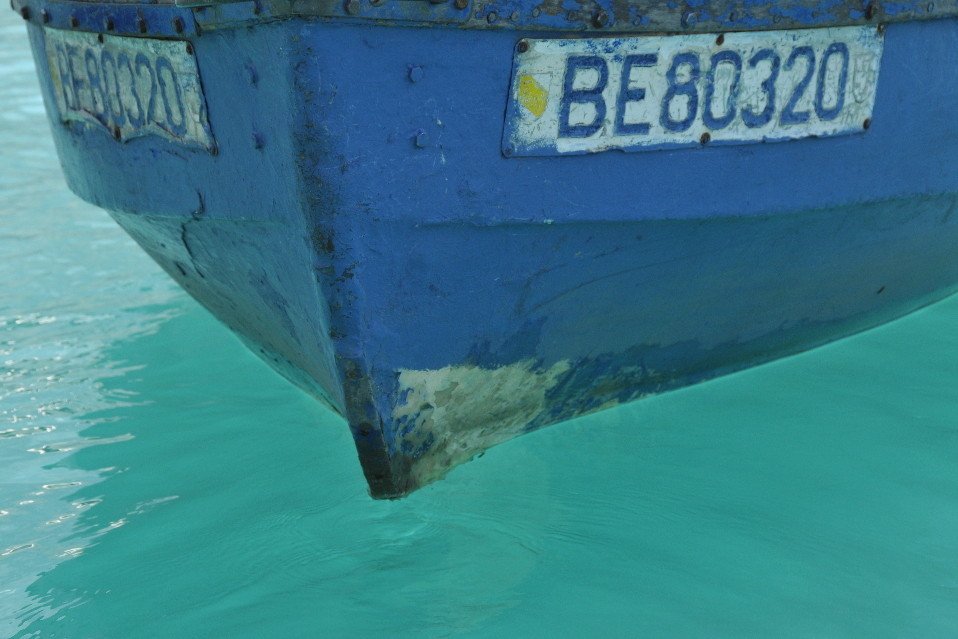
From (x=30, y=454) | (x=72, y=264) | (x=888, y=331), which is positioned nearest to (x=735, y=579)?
(x=888, y=331)

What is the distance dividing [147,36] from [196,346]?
175cm

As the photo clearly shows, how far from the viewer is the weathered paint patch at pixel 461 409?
2531 millimetres

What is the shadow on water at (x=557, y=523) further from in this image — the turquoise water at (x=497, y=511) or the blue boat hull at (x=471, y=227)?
the blue boat hull at (x=471, y=227)

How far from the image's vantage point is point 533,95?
7.25ft

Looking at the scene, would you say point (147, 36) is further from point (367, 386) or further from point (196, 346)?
point (196, 346)

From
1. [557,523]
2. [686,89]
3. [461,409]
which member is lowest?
[557,523]

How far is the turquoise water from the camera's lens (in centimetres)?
237

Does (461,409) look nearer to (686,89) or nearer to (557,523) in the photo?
(557,523)

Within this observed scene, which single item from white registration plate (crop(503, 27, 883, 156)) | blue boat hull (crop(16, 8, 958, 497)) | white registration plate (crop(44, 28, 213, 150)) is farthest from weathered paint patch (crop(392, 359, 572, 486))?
white registration plate (crop(44, 28, 213, 150))

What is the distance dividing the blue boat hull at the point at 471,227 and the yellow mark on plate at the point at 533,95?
0.04 m

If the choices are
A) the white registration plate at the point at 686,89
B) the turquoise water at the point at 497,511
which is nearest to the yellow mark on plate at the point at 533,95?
the white registration plate at the point at 686,89

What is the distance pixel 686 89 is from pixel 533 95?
0.38 meters

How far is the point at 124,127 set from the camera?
2717 millimetres

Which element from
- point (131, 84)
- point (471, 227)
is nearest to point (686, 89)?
point (471, 227)
